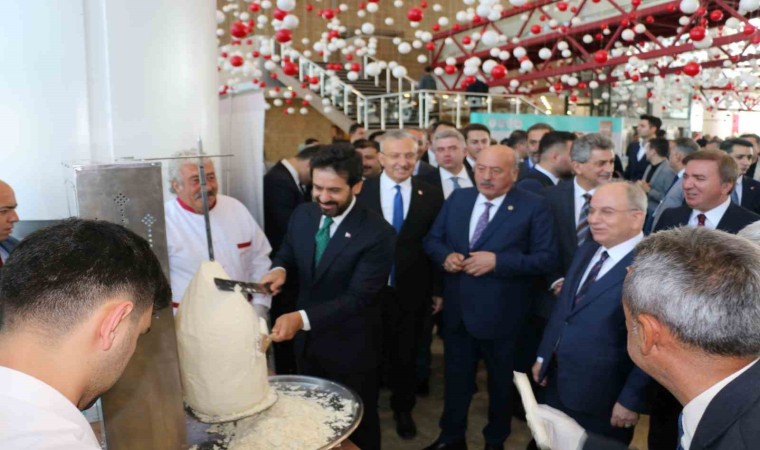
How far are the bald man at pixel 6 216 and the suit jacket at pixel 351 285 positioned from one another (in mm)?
1090

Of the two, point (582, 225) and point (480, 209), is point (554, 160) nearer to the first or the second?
point (582, 225)

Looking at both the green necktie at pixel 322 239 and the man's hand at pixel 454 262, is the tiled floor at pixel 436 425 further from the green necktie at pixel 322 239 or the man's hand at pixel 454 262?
the green necktie at pixel 322 239

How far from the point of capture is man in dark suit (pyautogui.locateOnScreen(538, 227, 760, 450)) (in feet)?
3.85

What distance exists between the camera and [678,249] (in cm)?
127

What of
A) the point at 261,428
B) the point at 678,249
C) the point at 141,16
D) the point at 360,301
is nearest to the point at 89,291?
the point at 261,428

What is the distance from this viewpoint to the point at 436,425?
3.70m

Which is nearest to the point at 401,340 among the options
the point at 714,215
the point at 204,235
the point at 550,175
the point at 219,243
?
the point at 219,243

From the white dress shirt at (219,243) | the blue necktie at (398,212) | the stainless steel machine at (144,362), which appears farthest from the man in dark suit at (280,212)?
the stainless steel machine at (144,362)

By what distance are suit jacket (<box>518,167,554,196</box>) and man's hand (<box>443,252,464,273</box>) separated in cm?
94

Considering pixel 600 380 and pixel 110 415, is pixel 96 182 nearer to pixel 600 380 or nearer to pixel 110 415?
pixel 110 415

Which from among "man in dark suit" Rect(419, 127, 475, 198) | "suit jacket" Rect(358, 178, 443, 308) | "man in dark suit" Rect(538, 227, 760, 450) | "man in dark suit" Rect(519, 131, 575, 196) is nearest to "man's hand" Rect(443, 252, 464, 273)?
"suit jacket" Rect(358, 178, 443, 308)

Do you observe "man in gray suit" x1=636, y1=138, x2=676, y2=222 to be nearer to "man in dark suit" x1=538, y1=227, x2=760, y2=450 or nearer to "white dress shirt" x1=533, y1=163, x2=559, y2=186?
"white dress shirt" x1=533, y1=163, x2=559, y2=186

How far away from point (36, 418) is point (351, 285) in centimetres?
160

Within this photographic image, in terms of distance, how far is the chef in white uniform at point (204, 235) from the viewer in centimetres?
250
